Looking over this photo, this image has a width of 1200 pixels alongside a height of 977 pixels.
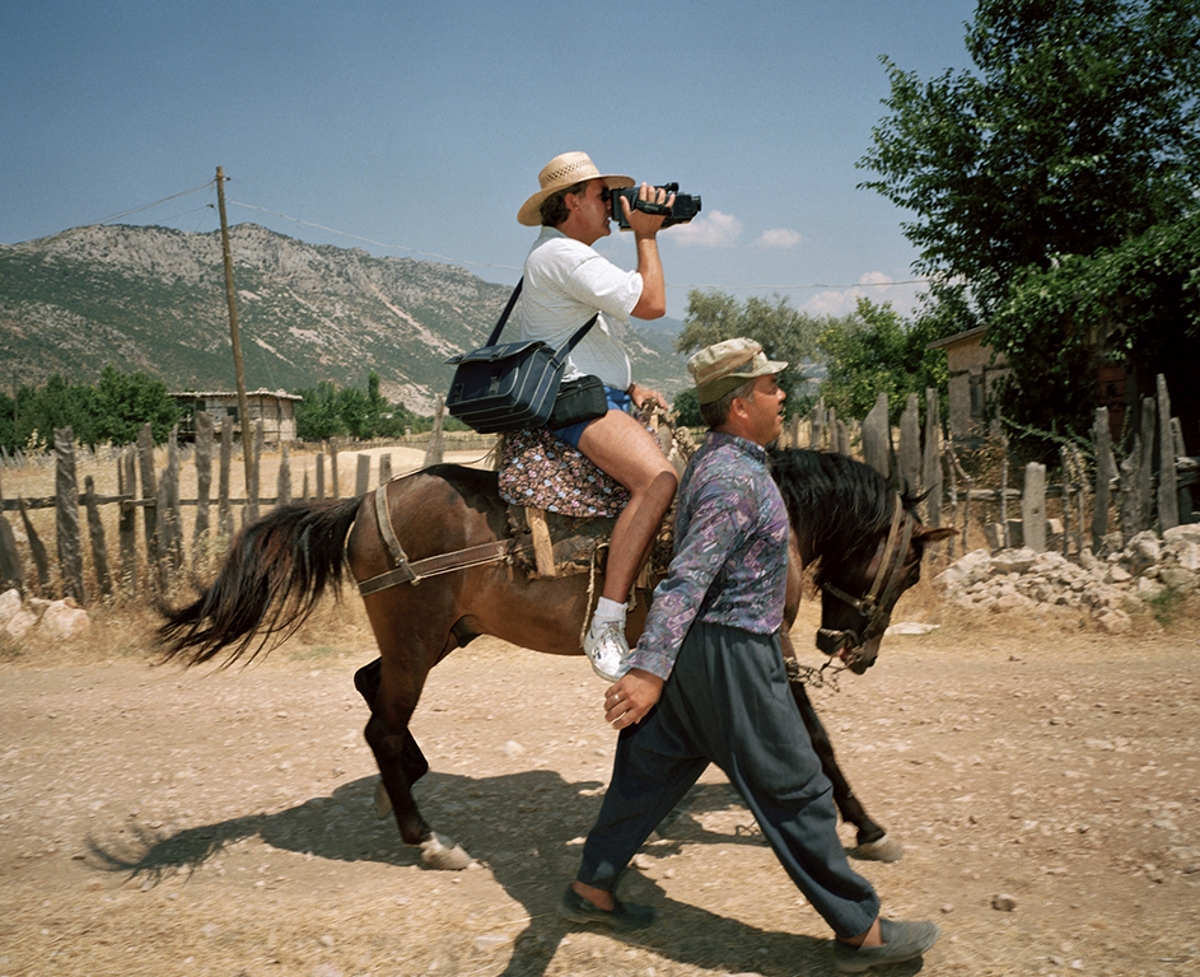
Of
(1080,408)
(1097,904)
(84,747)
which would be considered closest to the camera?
(1097,904)

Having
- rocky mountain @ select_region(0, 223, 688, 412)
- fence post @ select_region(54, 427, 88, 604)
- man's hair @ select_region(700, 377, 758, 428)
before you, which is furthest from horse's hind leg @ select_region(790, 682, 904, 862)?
rocky mountain @ select_region(0, 223, 688, 412)

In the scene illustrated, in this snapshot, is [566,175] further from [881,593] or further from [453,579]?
[881,593]

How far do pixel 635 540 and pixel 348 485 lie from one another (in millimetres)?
14891

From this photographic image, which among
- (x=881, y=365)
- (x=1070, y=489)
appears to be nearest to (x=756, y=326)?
(x=881, y=365)

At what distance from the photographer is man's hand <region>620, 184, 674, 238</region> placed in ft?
10.4

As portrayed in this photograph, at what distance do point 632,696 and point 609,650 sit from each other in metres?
0.65

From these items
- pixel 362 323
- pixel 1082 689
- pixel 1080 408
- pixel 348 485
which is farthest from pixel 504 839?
pixel 362 323

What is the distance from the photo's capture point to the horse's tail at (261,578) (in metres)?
3.70

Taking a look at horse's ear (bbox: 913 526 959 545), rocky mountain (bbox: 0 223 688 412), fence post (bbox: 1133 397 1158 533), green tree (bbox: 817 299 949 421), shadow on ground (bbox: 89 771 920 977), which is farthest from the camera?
rocky mountain (bbox: 0 223 688 412)

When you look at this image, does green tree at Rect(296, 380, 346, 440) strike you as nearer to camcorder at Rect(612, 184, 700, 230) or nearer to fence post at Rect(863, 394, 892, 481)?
fence post at Rect(863, 394, 892, 481)

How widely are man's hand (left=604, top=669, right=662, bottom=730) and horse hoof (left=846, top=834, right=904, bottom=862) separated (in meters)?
1.59

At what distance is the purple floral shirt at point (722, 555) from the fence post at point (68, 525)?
7805 mm

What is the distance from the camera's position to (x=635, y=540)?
3.02 metres

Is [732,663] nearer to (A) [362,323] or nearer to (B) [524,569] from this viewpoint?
(B) [524,569]
